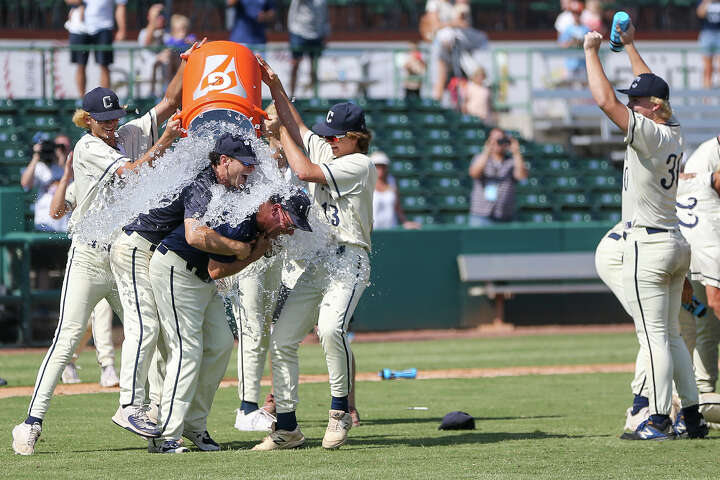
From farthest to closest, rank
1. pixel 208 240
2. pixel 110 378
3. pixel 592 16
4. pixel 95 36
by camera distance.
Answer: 1. pixel 592 16
2. pixel 95 36
3. pixel 110 378
4. pixel 208 240

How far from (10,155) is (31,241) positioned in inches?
152

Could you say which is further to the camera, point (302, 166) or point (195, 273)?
point (302, 166)

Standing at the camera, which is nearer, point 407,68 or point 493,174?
point 493,174

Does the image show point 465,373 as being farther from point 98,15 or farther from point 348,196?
point 98,15

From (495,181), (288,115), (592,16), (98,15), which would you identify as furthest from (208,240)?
(592,16)

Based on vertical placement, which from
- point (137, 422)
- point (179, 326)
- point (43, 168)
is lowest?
point (137, 422)

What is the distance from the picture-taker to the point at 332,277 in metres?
7.24

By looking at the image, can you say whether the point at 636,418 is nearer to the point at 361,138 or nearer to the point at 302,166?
the point at 361,138

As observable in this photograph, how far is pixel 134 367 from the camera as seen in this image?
704 cm

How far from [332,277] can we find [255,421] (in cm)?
141

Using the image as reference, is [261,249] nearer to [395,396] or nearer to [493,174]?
[395,396]

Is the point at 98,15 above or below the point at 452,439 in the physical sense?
above

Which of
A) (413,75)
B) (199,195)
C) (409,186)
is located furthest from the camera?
(413,75)

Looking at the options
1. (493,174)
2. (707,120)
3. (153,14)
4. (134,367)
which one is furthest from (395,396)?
(707,120)
